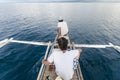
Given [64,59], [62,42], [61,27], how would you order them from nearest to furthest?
[62,42] → [64,59] → [61,27]

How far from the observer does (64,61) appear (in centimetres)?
420

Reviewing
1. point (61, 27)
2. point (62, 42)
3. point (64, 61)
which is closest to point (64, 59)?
point (64, 61)

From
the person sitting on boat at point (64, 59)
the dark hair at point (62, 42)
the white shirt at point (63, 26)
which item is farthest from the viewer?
the white shirt at point (63, 26)

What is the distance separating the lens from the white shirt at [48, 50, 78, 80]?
419 centimetres

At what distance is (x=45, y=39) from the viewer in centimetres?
1714

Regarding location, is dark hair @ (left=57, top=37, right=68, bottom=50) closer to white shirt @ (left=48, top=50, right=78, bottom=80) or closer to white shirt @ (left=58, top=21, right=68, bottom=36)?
white shirt @ (left=48, top=50, right=78, bottom=80)

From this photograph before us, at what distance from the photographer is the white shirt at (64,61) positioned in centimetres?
419

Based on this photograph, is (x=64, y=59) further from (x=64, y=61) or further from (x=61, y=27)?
(x=61, y=27)

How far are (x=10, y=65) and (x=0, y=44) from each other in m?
2.86

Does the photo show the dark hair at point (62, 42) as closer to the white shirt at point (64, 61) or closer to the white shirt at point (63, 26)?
the white shirt at point (64, 61)

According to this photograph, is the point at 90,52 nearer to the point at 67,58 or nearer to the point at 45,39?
the point at 45,39

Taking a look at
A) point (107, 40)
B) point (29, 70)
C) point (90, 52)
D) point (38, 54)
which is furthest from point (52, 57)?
point (107, 40)

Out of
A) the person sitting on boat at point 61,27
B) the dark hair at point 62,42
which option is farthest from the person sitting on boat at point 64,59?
the person sitting on boat at point 61,27

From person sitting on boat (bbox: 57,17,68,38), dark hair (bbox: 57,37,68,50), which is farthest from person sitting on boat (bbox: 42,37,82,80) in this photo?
person sitting on boat (bbox: 57,17,68,38)
